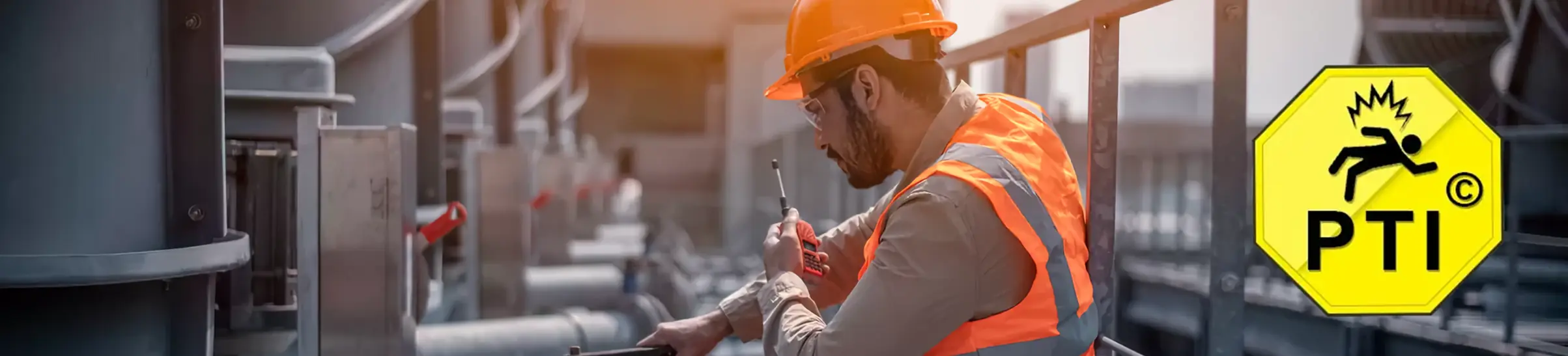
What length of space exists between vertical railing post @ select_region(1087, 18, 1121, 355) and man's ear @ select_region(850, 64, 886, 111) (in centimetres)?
38

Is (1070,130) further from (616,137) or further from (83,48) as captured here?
(616,137)

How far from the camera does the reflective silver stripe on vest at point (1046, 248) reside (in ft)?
4.84

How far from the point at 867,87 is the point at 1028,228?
431mm

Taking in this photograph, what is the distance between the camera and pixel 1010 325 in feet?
4.91

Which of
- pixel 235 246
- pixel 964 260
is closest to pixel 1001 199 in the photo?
pixel 964 260

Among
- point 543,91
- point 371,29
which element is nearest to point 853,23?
point 371,29

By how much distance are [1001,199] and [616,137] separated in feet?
68.8

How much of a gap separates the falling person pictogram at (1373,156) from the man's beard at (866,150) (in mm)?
714

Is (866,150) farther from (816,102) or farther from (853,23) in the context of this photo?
(853,23)

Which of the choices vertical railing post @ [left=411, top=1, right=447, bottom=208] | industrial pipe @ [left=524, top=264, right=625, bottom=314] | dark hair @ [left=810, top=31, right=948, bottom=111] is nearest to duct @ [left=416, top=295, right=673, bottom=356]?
vertical railing post @ [left=411, top=1, right=447, bottom=208]

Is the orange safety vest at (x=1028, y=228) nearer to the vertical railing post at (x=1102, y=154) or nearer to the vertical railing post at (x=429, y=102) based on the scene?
the vertical railing post at (x=1102, y=154)

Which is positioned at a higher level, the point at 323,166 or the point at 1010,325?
the point at 323,166

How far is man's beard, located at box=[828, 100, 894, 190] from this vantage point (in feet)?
5.81

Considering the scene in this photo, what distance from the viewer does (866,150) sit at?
1.79 meters
